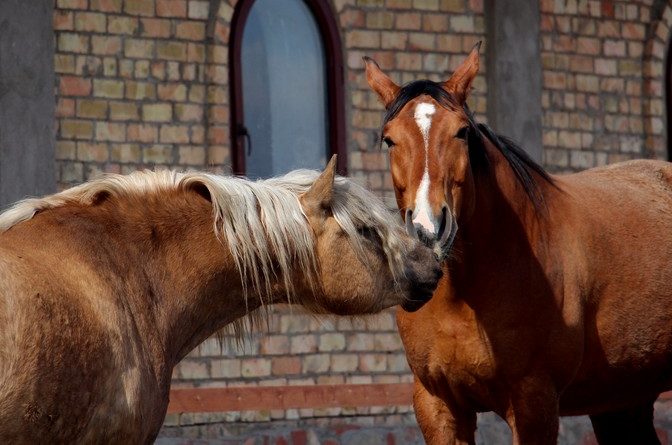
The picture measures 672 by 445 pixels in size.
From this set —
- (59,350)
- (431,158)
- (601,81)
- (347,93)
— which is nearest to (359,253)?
(431,158)

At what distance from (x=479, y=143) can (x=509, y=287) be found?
2.07 feet

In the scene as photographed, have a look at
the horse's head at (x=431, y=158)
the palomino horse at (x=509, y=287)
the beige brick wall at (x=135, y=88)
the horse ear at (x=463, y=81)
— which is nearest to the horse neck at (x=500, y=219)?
the palomino horse at (x=509, y=287)

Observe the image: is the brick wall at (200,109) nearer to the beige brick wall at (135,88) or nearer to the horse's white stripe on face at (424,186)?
the beige brick wall at (135,88)

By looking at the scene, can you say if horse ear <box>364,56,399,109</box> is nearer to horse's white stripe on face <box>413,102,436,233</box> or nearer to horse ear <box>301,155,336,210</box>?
horse's white stripe on face <box>413,102,436,233</box>

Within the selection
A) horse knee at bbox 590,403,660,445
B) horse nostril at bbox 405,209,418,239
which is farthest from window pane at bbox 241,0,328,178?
horse nostril at bbox 405,209,418,239

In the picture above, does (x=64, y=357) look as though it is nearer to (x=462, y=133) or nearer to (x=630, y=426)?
(x=462, y=133)

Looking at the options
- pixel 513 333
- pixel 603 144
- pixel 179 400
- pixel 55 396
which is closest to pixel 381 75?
pixel 513 333

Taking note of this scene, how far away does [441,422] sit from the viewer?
6574 millimetres

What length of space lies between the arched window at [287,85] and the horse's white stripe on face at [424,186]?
460cm

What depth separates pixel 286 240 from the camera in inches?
209

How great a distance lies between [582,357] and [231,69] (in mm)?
4877

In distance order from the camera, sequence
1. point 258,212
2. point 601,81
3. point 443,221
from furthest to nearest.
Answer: point 601,81
point 443,221
point 258,212

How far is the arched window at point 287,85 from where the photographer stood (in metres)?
11.1

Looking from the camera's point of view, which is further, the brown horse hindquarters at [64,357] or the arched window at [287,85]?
the arched window at [287,85]
